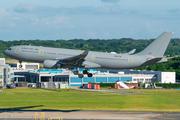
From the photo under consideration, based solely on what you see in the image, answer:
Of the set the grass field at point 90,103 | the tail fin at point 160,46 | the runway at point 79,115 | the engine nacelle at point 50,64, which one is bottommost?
the grass field at point 90,103

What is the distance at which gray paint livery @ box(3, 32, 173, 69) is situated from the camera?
234ft

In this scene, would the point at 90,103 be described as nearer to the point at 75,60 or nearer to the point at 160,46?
the point at 75,60

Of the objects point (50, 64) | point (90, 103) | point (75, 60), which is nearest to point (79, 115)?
point (75, 60)

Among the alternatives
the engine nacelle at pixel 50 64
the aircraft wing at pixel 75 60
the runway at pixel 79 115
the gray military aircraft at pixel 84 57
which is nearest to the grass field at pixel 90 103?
the runway at pixel 79 115

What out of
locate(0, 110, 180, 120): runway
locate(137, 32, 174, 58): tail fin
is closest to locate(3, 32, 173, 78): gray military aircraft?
locate(137, 32, 174, 58): tail fin

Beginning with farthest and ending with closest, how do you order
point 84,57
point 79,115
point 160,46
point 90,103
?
1. point 90,103
2. point 79,115
3. point 160,46
4. point 84,57

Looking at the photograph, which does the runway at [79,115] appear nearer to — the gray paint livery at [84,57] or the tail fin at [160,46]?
the gray paint livery at [84,57]

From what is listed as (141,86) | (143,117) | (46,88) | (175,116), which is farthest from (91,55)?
(141,86)

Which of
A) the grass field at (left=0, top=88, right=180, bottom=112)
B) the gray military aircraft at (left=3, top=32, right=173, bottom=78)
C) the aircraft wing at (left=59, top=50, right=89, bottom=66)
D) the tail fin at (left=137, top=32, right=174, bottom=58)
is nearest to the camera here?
the aircraft wing at (left=59, top=50, right=89, bottom=66)

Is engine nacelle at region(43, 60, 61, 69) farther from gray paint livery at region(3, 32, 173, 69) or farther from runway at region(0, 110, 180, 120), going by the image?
runway at region(0, 110, 180, 120)

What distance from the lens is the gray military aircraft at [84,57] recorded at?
2803 inches

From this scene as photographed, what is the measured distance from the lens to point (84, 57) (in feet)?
237

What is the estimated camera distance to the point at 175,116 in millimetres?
82250

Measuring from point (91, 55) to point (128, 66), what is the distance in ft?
30.4
